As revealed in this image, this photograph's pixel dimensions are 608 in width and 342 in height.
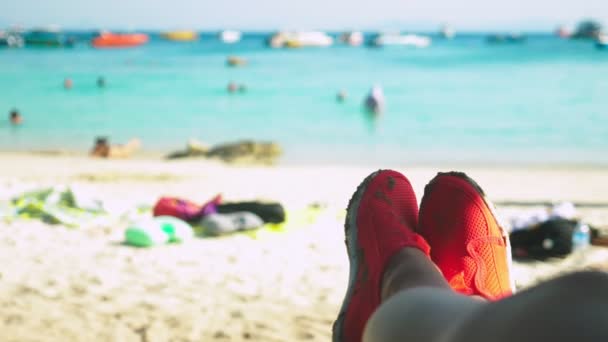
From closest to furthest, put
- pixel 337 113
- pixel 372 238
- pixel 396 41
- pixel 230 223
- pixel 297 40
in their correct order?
pixel 372 238
pixel 230 223
pixel 337 113
pixel 297 40
pixel 396 41

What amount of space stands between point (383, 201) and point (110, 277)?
5.69 ft

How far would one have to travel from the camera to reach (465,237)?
82.3 inches

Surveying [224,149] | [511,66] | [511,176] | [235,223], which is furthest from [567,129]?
[511,66]

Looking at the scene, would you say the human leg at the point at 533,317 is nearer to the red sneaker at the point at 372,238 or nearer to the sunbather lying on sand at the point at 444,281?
the sunbather lying on sand at the point at 444,281

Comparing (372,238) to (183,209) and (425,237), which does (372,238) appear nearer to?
(425,237)

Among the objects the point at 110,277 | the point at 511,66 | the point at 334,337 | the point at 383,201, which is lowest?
the point at 511,66

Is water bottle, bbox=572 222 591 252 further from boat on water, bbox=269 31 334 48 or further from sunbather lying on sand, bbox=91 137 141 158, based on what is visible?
boat on water, bbox=269 31 334 48

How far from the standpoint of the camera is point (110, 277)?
3.41 meters

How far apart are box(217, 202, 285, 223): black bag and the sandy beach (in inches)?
5.9

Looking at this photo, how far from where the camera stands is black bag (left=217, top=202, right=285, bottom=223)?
4.58 metres

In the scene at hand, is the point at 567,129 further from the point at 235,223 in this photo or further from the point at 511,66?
the point at 511,66

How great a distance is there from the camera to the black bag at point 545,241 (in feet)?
12.9

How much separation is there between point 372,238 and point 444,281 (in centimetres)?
43

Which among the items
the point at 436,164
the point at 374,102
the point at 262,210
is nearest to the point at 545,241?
the point at 262,210
